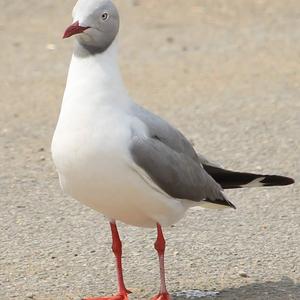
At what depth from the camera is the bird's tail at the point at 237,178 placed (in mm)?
6184

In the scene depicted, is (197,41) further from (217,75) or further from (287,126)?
(287,126)

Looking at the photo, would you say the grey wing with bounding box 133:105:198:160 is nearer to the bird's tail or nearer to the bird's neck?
the bird's neck

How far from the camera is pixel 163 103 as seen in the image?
10484 millimetres

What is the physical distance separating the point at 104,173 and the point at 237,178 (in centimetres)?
116

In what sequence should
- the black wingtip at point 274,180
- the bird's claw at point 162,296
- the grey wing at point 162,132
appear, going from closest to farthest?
the grey wing at point 162,132 < the bird's claw at point 162,296 < the black wingtip at point 274,180

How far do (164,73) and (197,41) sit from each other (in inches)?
57.6

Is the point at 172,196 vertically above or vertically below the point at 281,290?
above

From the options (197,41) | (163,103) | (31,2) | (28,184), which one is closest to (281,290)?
(28,184)

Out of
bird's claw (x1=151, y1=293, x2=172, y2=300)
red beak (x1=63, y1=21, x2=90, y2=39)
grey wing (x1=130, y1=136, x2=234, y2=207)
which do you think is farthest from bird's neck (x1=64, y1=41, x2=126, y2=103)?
bird's claw (x1=151, y1=293, x2=172, y2=300)

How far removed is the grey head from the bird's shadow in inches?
55.7

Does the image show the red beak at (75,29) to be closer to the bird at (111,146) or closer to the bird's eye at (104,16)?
the bird at (111,146)

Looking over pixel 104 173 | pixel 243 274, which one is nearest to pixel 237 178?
pixel 243 274

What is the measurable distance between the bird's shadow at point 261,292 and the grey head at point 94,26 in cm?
142

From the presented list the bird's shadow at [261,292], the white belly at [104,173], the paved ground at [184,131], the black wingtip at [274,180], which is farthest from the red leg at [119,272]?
the black wingtip at [274,180]
